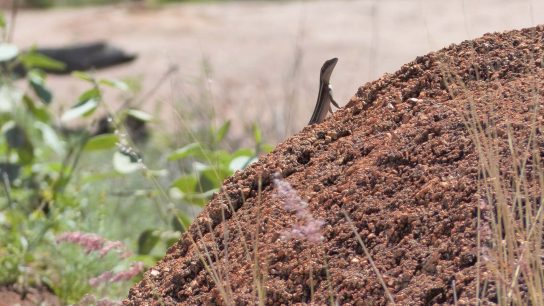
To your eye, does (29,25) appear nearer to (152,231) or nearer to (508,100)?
(152,231)

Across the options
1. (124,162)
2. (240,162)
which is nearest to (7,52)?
(124,162)

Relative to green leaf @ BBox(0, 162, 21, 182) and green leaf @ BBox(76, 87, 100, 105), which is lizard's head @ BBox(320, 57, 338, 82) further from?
green leaf @ BBox(0, 162, 21, 182)

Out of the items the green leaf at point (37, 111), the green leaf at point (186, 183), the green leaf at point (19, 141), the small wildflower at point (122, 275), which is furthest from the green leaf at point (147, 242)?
the green leaf at point (37, 111)

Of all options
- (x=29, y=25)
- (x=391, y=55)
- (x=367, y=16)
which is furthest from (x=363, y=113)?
(x=29, y=25)

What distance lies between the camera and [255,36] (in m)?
12.0

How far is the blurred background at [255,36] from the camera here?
8.64 meters

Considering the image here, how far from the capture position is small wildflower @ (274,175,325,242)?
6.32ft

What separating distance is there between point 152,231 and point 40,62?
1247 millimetres

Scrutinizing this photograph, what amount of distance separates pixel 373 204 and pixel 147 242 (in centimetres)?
178

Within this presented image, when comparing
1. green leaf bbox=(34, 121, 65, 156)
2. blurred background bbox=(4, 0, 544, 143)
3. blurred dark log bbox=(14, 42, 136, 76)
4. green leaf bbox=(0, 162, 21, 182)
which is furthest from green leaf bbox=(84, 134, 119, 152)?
blurred dark log bbox=(14, 42, 136, 76)

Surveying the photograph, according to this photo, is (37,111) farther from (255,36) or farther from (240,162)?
(255,36)

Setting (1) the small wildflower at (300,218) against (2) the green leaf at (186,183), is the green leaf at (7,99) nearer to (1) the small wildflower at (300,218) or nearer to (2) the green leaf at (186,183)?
(2) the green leaf at (186,183)

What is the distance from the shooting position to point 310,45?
10852 millimetres

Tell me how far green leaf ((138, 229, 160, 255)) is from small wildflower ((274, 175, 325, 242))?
157 cm
